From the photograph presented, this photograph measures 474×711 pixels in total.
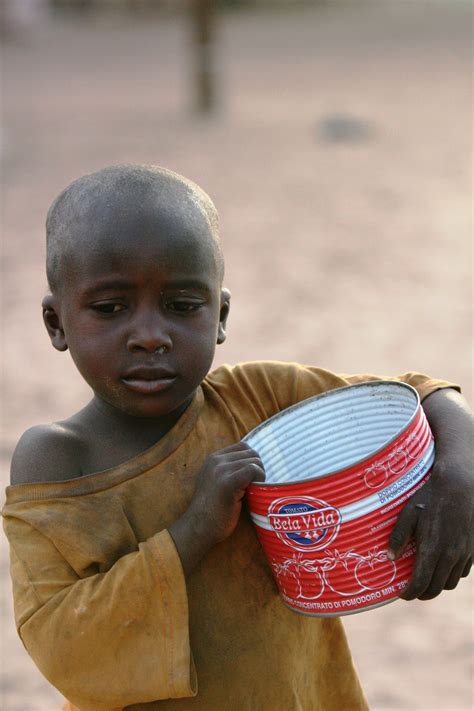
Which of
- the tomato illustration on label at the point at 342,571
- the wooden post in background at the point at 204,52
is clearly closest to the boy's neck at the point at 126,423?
the tomato illustration on label at the point at 342,571

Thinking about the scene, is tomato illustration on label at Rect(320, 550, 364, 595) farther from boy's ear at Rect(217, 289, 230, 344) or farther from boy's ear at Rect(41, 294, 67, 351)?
boy's ear at Rect(41, 294, 67, 351)

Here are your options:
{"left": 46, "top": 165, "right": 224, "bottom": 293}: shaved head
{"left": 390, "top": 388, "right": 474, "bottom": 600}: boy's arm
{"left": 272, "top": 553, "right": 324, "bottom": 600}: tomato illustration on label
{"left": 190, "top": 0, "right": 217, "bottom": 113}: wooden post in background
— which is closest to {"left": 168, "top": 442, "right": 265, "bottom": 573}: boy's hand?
{"left": 272, "top": 553, "right": 324, "bottom": 600}: tomato illustration on label

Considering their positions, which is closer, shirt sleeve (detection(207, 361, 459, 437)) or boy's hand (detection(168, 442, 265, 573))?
boy's hand (detection(168, 442, 265, 573))

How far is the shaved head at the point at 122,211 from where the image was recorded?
5.25ft

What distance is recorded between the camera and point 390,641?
351 centimetres

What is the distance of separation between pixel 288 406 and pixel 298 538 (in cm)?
35

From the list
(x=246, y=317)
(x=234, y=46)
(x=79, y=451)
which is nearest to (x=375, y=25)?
(x=234, y=46)

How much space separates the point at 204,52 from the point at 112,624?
42.0 feet

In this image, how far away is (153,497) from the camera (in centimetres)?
166

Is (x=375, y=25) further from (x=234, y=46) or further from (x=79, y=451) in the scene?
(x=79, y=451)

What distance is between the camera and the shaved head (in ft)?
5.25

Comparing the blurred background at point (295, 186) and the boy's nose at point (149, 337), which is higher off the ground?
the boy's nose at point (149, 337)

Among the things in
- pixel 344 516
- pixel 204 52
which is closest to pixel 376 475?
pixel 344 516

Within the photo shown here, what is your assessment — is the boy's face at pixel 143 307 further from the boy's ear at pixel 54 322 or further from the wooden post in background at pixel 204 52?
the wooden post in background at pixel 204 52
